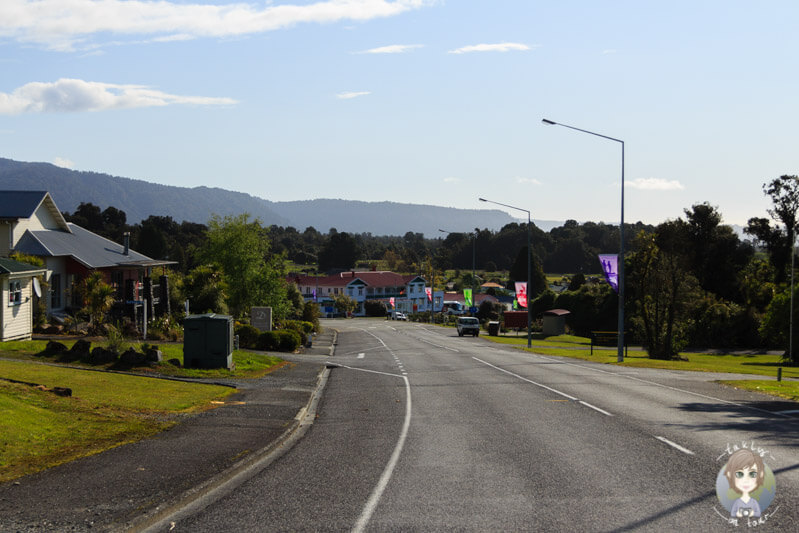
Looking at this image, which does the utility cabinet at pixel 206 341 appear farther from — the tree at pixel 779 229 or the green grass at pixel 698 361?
the tree at pixel 779 229

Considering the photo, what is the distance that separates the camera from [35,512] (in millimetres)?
8586

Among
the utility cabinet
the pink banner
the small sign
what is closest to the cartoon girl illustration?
the utility cabinet

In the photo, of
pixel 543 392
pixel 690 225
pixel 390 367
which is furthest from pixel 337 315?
pixel 543 392

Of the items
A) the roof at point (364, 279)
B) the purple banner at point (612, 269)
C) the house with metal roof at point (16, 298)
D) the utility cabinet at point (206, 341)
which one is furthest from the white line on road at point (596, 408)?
the roof at point (364, 279)

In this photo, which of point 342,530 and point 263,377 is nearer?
point 342,530

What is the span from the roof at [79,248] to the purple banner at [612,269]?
86.5 feet

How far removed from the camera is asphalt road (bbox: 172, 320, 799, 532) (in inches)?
332

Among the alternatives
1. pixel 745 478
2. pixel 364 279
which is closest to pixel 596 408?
pixel 745 478

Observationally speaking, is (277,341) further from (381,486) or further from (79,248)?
(381,486)

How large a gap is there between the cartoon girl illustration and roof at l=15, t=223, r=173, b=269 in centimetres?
3408

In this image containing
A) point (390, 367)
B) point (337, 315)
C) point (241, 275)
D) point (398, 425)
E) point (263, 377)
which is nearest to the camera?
point (398, 425)

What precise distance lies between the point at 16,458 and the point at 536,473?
754cm

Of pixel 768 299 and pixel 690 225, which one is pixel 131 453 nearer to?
pixel 768 299

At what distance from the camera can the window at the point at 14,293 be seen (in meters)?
26.8
